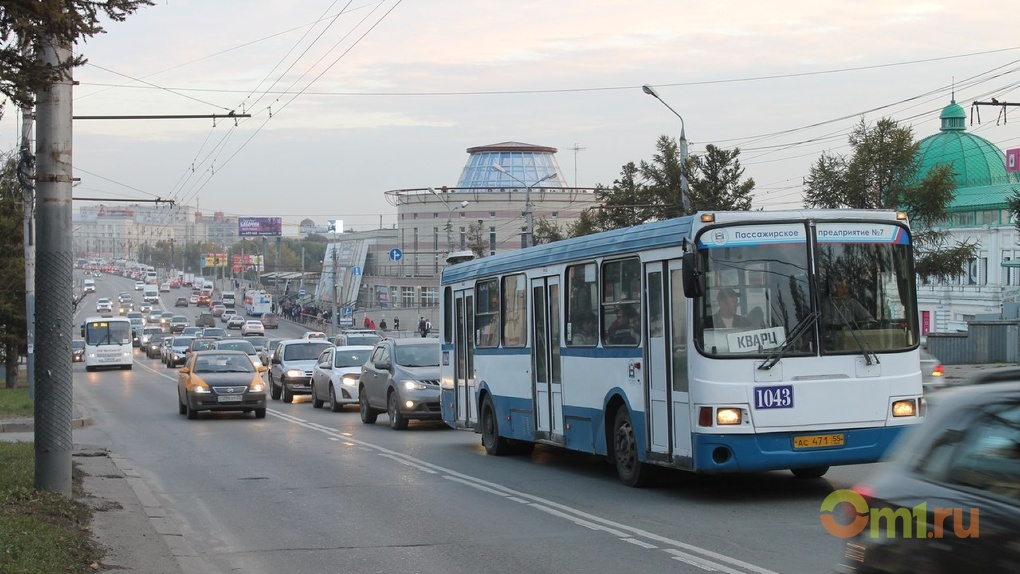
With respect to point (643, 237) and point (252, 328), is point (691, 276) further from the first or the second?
point (252, 328)

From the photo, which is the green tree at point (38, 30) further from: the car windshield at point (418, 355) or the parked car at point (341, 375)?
the parked car at point (341, 375)

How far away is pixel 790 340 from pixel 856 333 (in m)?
0.74

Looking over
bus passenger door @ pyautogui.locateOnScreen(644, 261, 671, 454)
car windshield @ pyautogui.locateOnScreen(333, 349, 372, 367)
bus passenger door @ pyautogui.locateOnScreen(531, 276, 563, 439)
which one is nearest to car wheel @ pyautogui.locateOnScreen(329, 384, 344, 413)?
car windshield @ pyautogui.locateOnScreen(333, 349, 372, 367)

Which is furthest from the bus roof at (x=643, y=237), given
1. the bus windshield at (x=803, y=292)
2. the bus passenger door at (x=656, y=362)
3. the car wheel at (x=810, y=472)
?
the car wheel at (x=810, y=472)

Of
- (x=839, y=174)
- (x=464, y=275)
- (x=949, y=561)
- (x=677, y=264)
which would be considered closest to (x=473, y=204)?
(x=839, y=174)

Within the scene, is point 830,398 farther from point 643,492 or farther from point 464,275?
point 464,275

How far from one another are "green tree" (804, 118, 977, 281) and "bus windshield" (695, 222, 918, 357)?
21.2 metres

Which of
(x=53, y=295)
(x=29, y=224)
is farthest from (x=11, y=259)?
(x=53, y=295)

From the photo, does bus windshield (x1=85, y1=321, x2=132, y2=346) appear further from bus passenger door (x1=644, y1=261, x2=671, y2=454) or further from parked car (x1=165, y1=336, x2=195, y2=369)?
bus passenger door (x1=644, y1=261, x2=671, y2=454)

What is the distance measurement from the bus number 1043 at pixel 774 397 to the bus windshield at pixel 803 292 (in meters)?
0.33

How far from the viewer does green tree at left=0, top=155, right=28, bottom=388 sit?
125 ft

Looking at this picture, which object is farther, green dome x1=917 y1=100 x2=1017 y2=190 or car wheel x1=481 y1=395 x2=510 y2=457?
green dome x1=917 y1=100 x2=1017 y2=190

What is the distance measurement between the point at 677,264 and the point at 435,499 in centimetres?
357

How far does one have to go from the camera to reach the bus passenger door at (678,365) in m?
11.8
